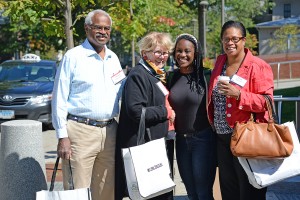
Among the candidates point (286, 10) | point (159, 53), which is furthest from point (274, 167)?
point (286, 10)

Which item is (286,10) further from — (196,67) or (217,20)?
(196,67)

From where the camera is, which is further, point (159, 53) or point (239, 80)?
point (159, 53)

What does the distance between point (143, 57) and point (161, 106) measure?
0.47 meters

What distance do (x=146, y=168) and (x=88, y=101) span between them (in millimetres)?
772

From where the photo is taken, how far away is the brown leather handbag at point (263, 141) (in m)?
4.26

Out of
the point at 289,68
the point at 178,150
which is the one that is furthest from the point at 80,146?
the point at 289,68

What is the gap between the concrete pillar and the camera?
5.42 meters

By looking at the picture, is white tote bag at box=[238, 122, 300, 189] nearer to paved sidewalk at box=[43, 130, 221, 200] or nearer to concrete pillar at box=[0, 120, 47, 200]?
paved sidewalk at box=[43, 130, 221, 200]

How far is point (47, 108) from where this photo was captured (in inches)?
508

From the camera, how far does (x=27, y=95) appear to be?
1291 centimetres

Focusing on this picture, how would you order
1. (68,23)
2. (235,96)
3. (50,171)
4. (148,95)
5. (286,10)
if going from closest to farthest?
1. (235,96)
2. (148,95)
3. (68,23)
4. (50,171)
5. (286,10)

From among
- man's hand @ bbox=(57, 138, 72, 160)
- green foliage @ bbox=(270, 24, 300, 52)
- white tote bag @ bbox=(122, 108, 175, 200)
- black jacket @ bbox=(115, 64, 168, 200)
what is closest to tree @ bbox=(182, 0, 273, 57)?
green foliage @ bbox=(270, 24, 300, 52)

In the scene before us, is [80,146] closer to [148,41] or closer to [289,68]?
[148,41]

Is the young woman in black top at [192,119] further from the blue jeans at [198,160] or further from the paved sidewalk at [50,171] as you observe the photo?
the paved sidewalk at [50,171]
